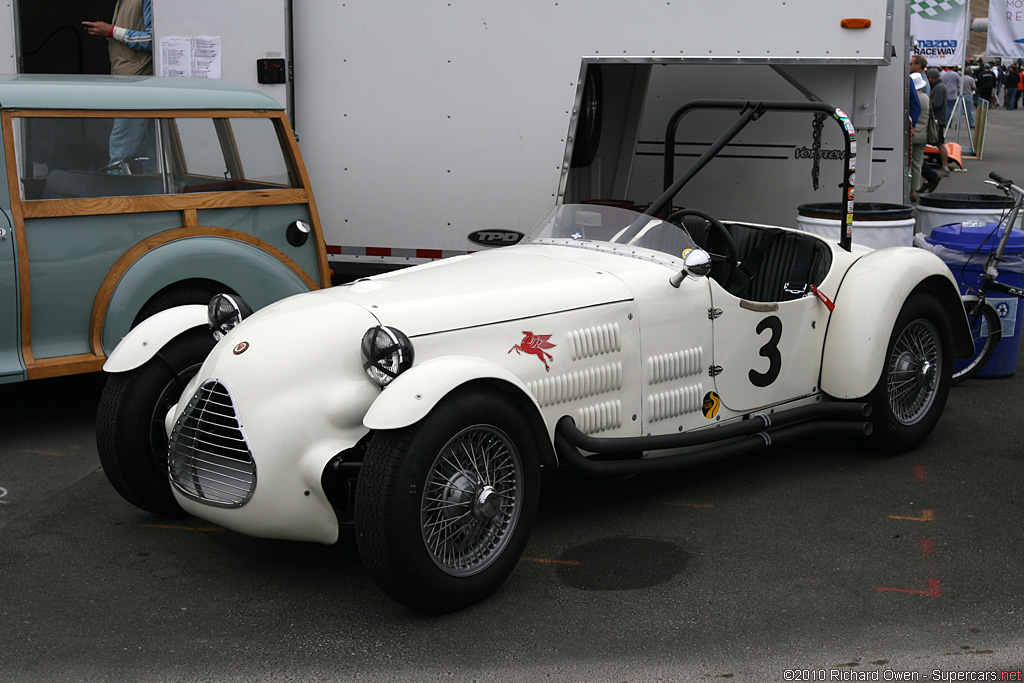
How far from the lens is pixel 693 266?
14.7 ft

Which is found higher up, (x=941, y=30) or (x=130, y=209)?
(x=941, y=30)

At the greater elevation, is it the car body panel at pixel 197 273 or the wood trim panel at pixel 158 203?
the wood trim panel at pixel 158 203

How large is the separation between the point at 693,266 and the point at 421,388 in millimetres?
1478

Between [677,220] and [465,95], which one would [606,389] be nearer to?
[677,220]

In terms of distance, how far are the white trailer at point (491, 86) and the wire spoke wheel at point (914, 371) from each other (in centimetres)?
208

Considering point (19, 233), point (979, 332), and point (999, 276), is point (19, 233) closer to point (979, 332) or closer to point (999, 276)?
point (979, 332)

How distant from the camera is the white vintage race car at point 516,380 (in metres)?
3.64

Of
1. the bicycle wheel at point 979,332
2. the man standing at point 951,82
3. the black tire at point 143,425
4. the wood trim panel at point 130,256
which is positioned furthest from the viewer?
the man standing at point 951,82

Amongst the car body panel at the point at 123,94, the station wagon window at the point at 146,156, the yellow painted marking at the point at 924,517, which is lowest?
the yellow painted marking at the point at 924,517

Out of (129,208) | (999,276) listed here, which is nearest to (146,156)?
(129,208)

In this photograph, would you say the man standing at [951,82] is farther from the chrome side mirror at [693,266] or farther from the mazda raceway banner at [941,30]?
the chrome side mirror at [693,266]

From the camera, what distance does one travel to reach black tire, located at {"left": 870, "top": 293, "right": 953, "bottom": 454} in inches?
210

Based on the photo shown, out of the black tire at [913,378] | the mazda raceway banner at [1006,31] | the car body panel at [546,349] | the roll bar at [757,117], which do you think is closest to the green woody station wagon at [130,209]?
the car body panel at [546,349]

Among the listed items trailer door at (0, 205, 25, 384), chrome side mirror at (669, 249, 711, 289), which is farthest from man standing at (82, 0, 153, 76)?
chrome side mirror at (669, 249, 711, 289)
